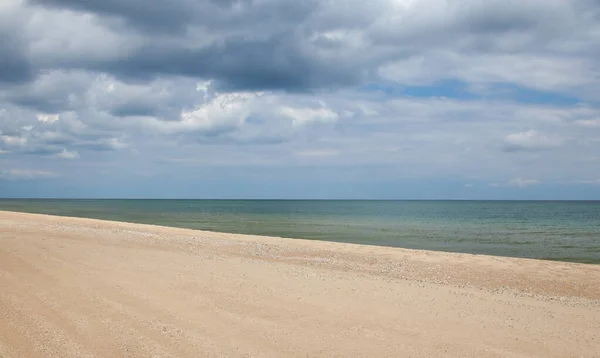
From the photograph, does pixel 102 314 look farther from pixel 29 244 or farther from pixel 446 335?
pixel 29 244

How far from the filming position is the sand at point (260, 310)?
8.45 m

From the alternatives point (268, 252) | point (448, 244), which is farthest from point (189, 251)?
point (448, 244)

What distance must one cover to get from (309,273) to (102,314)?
284 inches

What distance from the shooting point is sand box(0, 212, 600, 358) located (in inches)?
332

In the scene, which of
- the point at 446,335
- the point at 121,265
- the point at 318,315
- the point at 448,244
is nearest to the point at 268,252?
the point at 121,265

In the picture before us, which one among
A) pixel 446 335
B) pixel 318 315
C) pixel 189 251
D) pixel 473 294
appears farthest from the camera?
pixel 189 251

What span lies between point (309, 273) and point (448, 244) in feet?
84.8

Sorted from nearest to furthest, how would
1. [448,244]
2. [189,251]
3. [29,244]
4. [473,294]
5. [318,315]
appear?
[318,315] < [473,294] < [29,244] < [189,251] < [448,244]

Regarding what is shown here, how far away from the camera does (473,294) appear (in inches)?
539

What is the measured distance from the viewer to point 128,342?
27.2 feet

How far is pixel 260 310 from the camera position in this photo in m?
10.7

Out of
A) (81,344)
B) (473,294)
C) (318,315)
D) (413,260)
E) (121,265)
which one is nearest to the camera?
(81,344)

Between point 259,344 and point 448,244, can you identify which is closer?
point 259,344

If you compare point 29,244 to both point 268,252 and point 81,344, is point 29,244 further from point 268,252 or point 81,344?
point 81,344
